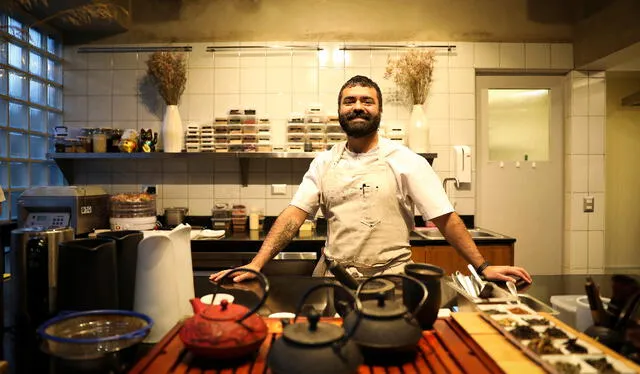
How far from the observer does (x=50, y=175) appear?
356 cm

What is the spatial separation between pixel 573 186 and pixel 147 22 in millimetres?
3752

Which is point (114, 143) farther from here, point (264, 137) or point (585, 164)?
point (585, 164)

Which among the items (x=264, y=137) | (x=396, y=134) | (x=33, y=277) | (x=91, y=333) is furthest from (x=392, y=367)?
(x=264, y=137)

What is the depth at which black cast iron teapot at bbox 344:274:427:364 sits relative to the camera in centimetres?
94

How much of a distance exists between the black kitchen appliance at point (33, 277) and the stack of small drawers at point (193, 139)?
227 cm

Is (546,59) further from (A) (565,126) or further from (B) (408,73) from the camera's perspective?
(B) (408,73)

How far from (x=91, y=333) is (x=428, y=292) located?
2.65 ft

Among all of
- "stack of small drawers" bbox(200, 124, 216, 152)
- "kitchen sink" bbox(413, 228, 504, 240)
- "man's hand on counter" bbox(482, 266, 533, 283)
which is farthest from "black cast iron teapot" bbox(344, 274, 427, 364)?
"stack of small drawers" bbox(200, 124, 216, 152)

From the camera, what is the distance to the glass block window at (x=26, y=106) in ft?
9.74

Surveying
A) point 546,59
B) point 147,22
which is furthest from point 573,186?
point 147,22

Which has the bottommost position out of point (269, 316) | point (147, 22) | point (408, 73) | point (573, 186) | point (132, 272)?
point (269, 316)

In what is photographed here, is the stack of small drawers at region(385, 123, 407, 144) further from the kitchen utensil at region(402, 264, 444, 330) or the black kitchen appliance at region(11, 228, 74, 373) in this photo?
the black kitchen appliance at region(11, 228, 74, 373)

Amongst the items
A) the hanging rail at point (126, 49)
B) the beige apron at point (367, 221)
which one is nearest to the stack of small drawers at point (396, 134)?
the beige apron at point (367, 221)

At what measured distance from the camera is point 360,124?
2.09 m
